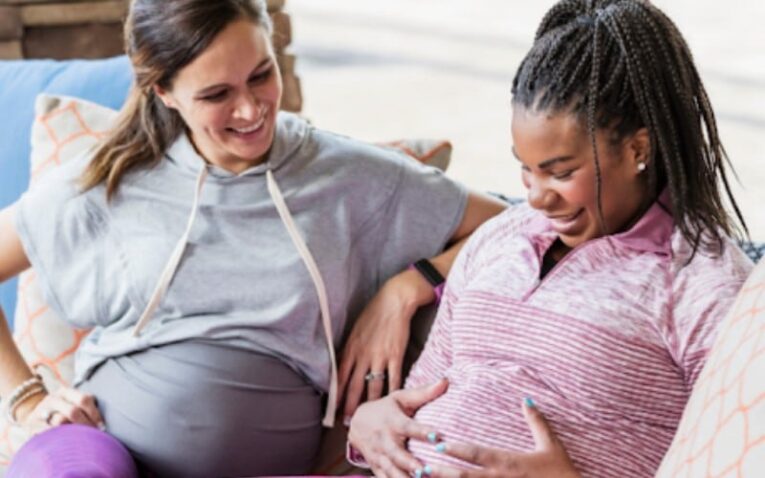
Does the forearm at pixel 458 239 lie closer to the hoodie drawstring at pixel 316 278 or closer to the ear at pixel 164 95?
the hoodie drawstring at pixel 316 278

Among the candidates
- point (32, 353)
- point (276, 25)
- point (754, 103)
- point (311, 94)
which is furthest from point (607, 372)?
point (311, 94)

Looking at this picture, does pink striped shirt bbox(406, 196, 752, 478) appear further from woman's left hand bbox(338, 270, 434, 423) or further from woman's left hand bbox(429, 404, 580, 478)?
woman's left hand bbox(338, 270, 434, 423)

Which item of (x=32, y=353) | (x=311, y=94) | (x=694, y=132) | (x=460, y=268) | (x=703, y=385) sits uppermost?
(x=694, y=132)

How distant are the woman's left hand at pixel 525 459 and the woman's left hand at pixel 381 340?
331 mm

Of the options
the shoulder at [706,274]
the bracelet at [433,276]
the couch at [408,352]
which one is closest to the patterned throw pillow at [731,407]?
the couch at [408,352]

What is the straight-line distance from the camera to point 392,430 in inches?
61.3

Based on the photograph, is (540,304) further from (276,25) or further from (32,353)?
(276,25)

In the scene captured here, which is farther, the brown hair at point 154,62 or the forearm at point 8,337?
the forearm at point 8,337

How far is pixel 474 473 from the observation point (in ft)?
4.67

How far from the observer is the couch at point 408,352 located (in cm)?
111

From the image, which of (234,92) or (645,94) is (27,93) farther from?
(645,94)

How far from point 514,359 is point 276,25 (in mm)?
1433

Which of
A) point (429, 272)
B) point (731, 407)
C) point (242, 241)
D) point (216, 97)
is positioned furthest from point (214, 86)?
point (731, 407)

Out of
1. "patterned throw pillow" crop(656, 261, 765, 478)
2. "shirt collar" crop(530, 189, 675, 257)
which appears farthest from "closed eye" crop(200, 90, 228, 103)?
"patterned throw pillow" crop(656, 261, 765, 478)
